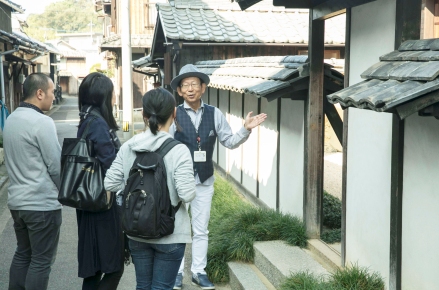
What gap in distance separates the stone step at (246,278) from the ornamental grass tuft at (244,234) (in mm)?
130

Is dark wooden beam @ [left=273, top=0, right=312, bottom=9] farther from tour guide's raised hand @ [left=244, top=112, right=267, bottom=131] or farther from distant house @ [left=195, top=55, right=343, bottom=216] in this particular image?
tour guide's raised hand @ [left=244, top=112, right=267, bottom=131]

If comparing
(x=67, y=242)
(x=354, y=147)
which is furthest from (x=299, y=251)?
(x=67, y=242)

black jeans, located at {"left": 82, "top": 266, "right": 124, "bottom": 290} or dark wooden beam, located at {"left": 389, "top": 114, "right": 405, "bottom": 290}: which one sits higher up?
dark wooden beam, located at {"left": 389, "top": 114, "right": 405, "bottom": 290}

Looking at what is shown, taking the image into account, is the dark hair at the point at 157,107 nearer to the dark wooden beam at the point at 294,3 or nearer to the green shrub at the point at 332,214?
the dark wooden beam at the point at 294,3

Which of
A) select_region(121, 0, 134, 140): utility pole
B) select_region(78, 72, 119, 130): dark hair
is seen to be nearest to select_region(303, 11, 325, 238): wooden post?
select_region(78, 72, 119, 130): dark hair

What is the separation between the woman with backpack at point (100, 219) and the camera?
4.53 meters

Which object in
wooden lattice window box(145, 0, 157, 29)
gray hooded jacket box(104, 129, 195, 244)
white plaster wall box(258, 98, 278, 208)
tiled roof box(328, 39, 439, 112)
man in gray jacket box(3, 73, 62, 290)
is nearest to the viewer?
tiled roof box(328, 39, 439, 112)

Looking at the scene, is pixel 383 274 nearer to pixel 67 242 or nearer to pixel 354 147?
pixel 354 147

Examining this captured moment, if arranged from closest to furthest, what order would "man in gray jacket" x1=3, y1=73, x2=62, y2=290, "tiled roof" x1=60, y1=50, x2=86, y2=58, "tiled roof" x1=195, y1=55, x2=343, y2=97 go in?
"man in gray jacket" x1=3, y1=73, x2=62, y2=290 < "tiled roof" x1=195, y1=55, x2=343, y2=97 < "tiled roof" x1=60, y1=50, x2=86, y2=58

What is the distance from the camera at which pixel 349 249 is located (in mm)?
5625

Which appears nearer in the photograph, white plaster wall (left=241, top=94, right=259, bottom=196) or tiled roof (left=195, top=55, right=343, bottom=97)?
tiled roof (left=195, top=55, right=343, bottom=97)

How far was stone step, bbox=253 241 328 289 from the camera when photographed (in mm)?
5660

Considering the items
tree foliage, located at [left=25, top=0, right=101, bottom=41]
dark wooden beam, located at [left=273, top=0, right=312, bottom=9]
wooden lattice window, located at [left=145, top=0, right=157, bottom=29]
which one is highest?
tree foliage, located at [left=25, top=0, right=101, bottom=41]

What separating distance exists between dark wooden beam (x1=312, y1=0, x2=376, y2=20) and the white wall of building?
0.32ft
